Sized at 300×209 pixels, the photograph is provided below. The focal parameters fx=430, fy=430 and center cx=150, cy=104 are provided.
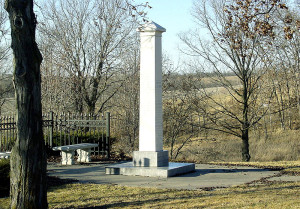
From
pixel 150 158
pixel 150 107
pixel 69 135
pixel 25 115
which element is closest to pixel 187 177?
pixel 150 158

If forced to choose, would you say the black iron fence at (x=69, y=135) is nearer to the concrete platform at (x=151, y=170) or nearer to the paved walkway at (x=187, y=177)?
the paved walkway at (x=187, y=177)

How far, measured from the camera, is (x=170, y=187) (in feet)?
29.3

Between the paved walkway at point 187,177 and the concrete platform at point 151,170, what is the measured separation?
0.58 ft

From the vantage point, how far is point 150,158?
10.9 m

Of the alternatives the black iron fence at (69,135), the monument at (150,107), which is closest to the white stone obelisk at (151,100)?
the monument at (150,107)

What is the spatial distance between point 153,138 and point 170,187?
2.14m

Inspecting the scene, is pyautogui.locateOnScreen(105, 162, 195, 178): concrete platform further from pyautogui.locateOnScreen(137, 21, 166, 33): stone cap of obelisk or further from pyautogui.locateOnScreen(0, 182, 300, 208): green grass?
pyautogui.locateOnScreen(137, 21, 166, 33): stone cap of obelisk

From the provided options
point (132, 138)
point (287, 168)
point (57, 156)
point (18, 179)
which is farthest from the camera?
point (132, 138)

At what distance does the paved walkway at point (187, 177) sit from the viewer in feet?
31.0

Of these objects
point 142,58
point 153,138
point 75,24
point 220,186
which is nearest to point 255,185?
point 220,186

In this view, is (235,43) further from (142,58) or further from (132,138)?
(142,58)

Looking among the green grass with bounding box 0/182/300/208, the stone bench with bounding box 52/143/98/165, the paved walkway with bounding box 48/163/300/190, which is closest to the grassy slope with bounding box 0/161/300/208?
the green grass with bounding box 0/182/300/208

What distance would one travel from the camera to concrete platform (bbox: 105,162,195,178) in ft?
34.2

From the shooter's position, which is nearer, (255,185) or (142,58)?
(255,185)
